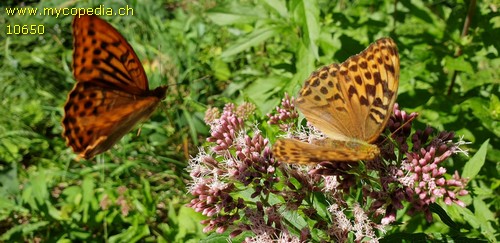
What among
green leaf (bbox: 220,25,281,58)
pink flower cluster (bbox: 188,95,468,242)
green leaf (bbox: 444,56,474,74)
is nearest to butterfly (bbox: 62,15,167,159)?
pink flower cluster (bbox: 188,95,468,242)

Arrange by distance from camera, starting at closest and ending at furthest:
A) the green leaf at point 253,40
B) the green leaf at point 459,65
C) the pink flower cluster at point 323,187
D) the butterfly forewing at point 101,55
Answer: the pink flower cluster at point 323,187 → the butterfly forewing at point 101,55 → the green leaf at point 459,65 → the green leaf at point 253,40

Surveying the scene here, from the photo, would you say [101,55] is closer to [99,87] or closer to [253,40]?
[99,87]

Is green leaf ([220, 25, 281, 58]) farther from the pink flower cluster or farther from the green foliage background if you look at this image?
the pink flower cluster

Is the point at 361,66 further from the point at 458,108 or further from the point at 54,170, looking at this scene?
the point at 54,170

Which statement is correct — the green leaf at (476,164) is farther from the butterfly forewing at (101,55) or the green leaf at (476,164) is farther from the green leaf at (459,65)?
the butterfly forewing at (101,55)

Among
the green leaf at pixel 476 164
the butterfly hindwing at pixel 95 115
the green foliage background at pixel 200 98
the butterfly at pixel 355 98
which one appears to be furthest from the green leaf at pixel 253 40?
the green leaf at pixel 476 164
